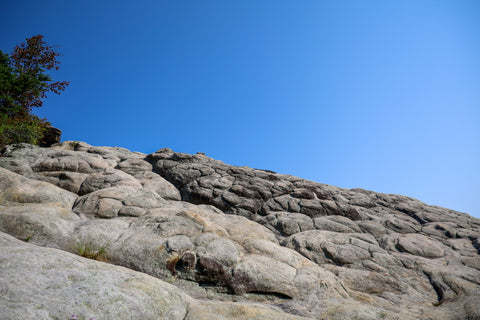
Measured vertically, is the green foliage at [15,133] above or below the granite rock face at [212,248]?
above

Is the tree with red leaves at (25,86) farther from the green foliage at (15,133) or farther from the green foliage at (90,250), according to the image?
the green foliage at (90,250)

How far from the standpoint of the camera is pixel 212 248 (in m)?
9.66

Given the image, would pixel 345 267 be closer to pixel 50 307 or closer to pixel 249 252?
pixel 249 252

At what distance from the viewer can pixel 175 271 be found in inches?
347

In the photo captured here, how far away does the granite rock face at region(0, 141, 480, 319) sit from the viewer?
5.41 meters

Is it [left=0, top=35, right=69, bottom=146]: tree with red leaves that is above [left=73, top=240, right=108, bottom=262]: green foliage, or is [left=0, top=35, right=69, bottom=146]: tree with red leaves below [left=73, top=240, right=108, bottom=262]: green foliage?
above

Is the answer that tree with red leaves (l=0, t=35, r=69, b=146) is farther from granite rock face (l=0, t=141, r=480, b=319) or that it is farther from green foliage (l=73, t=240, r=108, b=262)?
green foliage (l=73, t=240, r=108, b=262)

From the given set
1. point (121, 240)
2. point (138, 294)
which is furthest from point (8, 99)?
point (138, 294)

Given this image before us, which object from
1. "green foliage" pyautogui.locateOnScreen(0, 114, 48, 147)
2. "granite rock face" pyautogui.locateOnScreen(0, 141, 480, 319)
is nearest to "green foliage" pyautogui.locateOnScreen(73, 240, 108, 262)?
"granite rock face" pyautogui.locateOnScreen(0, 141, 480, 319)

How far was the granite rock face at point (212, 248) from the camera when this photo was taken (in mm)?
5410

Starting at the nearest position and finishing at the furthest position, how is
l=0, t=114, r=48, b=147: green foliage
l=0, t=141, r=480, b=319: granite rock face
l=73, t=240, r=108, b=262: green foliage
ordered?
1. l=0, t=141, r=480, b=319: granite rock face
2. l=73, t=240, r=108, b=262: green foliage
3. l=0, t=114, r=48, b=147: green foliage

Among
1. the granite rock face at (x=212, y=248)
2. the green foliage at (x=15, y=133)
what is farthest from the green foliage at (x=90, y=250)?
the green foliage at (x=15, y=133)

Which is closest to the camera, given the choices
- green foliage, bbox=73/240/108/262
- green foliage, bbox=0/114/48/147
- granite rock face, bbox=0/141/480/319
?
granite rock face, bbox=0/141/480/319

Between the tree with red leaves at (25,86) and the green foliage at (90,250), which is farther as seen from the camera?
the tree with red leaves at (25,86)
